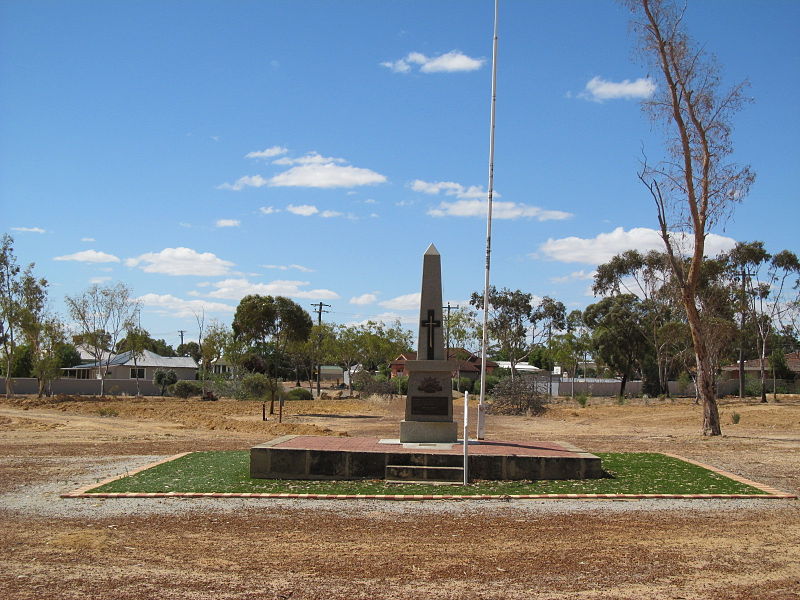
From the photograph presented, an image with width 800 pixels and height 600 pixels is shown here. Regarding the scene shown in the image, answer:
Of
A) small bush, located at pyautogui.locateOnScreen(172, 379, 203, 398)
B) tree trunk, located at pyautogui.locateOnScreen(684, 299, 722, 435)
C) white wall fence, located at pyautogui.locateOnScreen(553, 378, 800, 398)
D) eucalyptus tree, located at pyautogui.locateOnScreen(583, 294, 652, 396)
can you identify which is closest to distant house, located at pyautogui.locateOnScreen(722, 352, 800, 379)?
white wall fence, located at pyautogui.locateOnScreen(553, 378, 800, 398)

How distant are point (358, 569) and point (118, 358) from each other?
7257cm

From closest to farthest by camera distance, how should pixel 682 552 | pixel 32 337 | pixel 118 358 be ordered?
pixel 682 552
pixel 32 337
pixel 118 358

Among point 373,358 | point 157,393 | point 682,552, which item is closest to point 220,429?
point 682,552

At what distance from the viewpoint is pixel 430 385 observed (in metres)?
15.4

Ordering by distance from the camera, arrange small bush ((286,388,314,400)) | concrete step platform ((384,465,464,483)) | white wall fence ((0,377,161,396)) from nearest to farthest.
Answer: concrete step platform ((384,465,464,483)), small bush ((286,388,314,400)), white wall fence ((0,377,161,396))

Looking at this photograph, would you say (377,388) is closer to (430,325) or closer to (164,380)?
(164,380)

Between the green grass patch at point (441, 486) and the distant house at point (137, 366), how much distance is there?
197 ft

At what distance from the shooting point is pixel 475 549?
7930 millimetres

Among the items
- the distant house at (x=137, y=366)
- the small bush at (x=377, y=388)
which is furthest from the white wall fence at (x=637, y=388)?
the distant house at (x=137, y=366)

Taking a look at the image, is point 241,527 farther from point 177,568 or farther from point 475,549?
point 475,549

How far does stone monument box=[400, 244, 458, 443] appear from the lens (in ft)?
49.9

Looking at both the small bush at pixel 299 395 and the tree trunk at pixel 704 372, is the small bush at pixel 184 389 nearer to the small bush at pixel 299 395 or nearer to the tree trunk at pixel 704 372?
the small bush at pixel 299 395

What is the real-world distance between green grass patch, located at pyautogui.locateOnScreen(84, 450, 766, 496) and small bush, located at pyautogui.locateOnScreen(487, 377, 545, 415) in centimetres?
2602

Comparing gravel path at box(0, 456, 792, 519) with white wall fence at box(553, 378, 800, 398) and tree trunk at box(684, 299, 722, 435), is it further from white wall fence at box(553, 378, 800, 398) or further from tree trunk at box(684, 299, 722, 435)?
white wall fence at box(553, 378, 800, 398)
